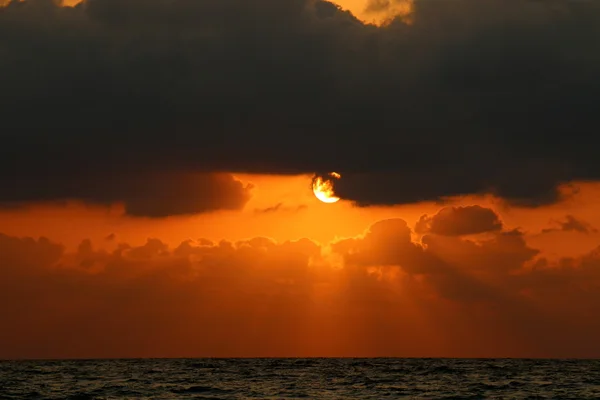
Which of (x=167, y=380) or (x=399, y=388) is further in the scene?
(x=167, y=380)

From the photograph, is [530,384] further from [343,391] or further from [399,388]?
[343,391]

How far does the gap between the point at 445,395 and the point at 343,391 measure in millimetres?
11706

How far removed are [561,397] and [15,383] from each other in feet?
217

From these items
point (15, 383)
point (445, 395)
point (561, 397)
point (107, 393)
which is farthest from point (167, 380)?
point (561, 397)

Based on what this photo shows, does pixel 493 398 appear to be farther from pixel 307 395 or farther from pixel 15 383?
pixel 15 383

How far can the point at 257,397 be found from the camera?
287ft

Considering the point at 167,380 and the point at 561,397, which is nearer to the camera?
the point at 561,397

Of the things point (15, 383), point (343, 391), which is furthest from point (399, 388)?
point (15, 383)

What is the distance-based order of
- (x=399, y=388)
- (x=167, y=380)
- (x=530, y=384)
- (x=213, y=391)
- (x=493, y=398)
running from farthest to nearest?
(x=167, y=380)
(x=530, y=384)
(x=399, y=388)
(x=213, y=391)
(x=493, y=398)

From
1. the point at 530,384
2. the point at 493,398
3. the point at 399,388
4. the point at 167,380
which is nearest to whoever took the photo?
the point at 493,398

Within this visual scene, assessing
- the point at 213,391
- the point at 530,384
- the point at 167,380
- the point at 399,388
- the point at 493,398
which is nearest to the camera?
the point at 493,398

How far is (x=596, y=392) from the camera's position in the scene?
314ft

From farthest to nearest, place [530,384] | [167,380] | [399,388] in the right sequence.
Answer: [167,380] → [530,384] → [399,388]

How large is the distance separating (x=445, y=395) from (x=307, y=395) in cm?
1429
